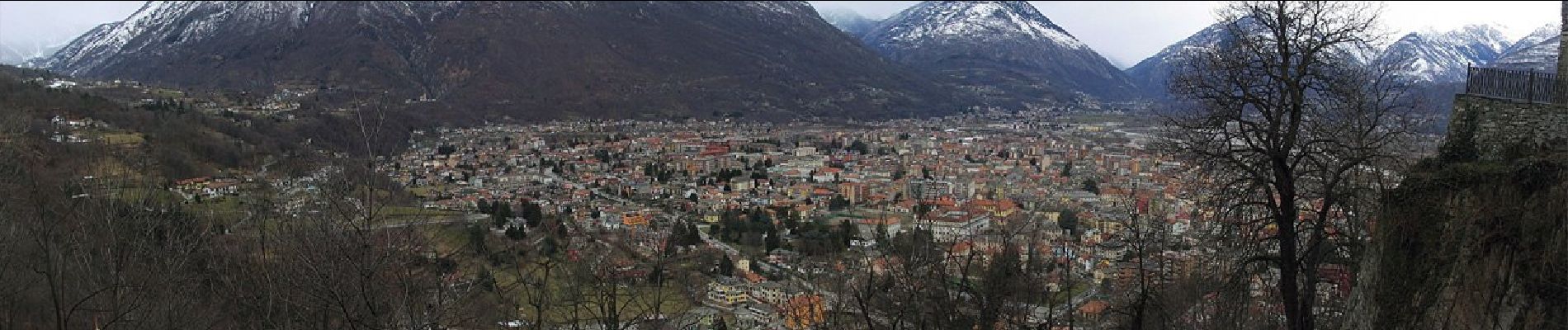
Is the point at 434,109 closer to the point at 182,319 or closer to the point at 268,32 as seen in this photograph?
the point at 268,32

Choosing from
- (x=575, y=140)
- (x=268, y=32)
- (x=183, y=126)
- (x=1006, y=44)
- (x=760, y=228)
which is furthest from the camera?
(x=1006, y=44)

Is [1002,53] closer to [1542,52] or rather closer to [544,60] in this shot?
[544,60]

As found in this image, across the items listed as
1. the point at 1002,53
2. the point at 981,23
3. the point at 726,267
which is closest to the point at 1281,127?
the point at 726,267

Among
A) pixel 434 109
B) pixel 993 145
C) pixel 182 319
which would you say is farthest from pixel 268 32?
pixel 182 319

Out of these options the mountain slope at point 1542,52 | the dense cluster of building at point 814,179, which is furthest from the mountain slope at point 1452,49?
the mountain slope at point 1542,52

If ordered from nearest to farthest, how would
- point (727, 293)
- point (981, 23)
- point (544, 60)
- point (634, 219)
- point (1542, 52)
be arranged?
point (1542, 52) → point (727, 293) → point (634, 219) → point (544, 60) → point (981, 23)
